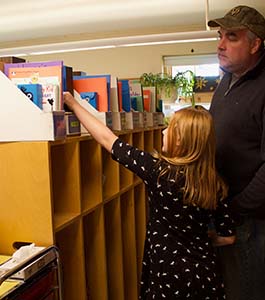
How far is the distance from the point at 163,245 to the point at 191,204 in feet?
0.73

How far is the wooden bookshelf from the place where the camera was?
5.05ft

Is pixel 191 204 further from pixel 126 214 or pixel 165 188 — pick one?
pixel 126 214

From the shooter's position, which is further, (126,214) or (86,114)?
(126,214)

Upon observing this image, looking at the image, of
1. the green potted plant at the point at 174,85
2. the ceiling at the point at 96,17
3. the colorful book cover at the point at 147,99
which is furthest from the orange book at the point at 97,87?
the ceiling at the point at 96,17

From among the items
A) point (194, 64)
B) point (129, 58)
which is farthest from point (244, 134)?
point (129, 58)

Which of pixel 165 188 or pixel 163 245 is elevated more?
pixel 165 188

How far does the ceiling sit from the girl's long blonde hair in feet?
9.69

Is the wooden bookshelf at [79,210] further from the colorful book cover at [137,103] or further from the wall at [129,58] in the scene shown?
the wall at [129,58]

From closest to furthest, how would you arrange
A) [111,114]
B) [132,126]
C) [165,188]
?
[165,188]
[111,114]
[132,126]

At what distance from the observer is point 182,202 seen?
1481 millimetres

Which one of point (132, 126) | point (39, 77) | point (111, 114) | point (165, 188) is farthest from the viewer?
point (132, 126)

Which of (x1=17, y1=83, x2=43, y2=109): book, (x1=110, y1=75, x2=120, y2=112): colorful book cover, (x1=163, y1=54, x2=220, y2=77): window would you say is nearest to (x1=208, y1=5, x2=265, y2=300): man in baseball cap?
(x1=110, y1=75, x2=120, y2=112): colorful book cover

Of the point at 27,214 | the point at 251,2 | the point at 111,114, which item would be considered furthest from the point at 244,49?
the point at 251,2

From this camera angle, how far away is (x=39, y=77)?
1616 millimetres
